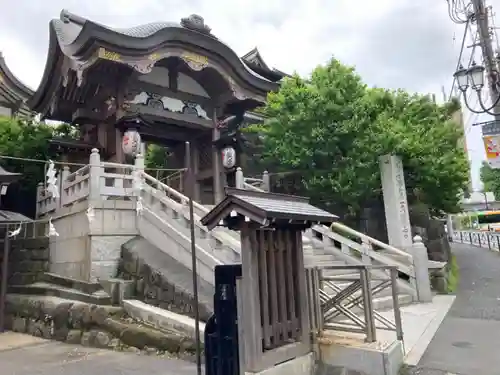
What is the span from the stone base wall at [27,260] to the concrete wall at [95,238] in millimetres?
1422

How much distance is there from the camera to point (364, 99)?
47.1ft

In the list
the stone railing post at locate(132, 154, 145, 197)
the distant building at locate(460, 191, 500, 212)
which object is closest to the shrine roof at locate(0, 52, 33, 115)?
the stone railing post at locate(132, 154, 145, 197)

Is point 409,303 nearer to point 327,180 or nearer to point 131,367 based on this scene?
point 327,180

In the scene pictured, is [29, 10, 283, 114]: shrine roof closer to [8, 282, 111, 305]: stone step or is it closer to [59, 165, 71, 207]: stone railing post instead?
[59, 165, 71, 207]: stone railing post

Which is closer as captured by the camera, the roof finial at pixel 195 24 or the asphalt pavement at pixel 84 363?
the asphalt pavement at pixel 84 363

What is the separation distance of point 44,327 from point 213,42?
421 inches

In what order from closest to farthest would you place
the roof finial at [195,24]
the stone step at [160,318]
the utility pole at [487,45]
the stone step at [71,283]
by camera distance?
1. the stone step at [160,318]
2. the stone step at [71,283]
3. the utility pole at [487,45]
4. the roof finial at [195,24]

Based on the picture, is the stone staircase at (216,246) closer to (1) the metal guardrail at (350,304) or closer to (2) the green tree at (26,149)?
(1) the metal guardrail at (350,304)

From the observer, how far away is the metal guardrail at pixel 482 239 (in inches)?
913

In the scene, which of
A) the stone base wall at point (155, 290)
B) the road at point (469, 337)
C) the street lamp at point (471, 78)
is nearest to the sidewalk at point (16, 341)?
the stone base wall at point (155, 290)

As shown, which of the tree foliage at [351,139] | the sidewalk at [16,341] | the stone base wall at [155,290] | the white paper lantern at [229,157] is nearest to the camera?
the stone base wall at [155,290]

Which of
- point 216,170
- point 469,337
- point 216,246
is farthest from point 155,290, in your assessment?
point 216,170

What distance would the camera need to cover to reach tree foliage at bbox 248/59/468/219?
44.2 ft

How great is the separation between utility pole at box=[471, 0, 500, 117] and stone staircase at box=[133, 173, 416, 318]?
5.78 meters
